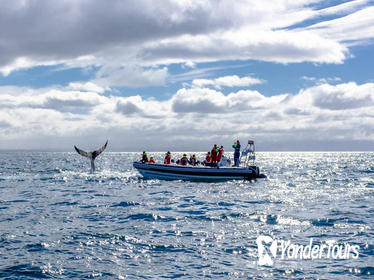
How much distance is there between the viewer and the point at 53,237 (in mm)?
15758

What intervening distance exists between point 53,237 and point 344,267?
38.2 feet

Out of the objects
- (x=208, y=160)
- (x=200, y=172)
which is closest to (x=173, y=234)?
(x=200, y=172)

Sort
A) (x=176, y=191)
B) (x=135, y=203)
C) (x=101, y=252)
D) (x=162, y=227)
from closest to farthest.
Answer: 1. (x=101, y=252)
2. (x=162, y=227)
3. (x=135, y=203)
4. (x=176, y=191)

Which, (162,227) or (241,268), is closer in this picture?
(241,268)

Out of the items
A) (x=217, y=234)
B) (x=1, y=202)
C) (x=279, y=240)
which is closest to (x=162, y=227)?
(x=217, y=234)

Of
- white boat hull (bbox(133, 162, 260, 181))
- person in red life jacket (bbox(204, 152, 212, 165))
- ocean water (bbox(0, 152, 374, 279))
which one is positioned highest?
person in red life jacket (bbox(204, 152, 212, 165))

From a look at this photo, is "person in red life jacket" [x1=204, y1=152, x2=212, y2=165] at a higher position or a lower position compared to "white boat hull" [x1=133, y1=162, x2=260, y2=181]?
higher

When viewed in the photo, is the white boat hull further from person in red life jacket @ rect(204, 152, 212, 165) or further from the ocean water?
the ocean water

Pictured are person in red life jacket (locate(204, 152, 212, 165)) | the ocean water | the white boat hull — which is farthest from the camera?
person in red life jacket (locate(204, 152, 212, 165))

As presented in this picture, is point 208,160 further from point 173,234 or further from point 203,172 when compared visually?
point 173,234

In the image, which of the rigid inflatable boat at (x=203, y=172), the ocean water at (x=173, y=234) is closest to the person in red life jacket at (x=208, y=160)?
the rigid inflatable boat at (x=203, y=172)

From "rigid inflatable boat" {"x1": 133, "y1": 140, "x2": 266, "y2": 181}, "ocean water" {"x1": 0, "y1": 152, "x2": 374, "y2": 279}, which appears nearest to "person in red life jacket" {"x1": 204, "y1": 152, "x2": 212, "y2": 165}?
"rigid inflatable boat" {"x1": 133, "y1": 140, "x2": 266, "y2": 181}

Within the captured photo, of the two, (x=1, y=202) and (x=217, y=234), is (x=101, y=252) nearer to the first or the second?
(x=217, y=234)

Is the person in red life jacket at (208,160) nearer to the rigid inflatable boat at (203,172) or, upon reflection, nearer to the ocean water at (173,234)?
the rigid inflatable boat at (203,172)
